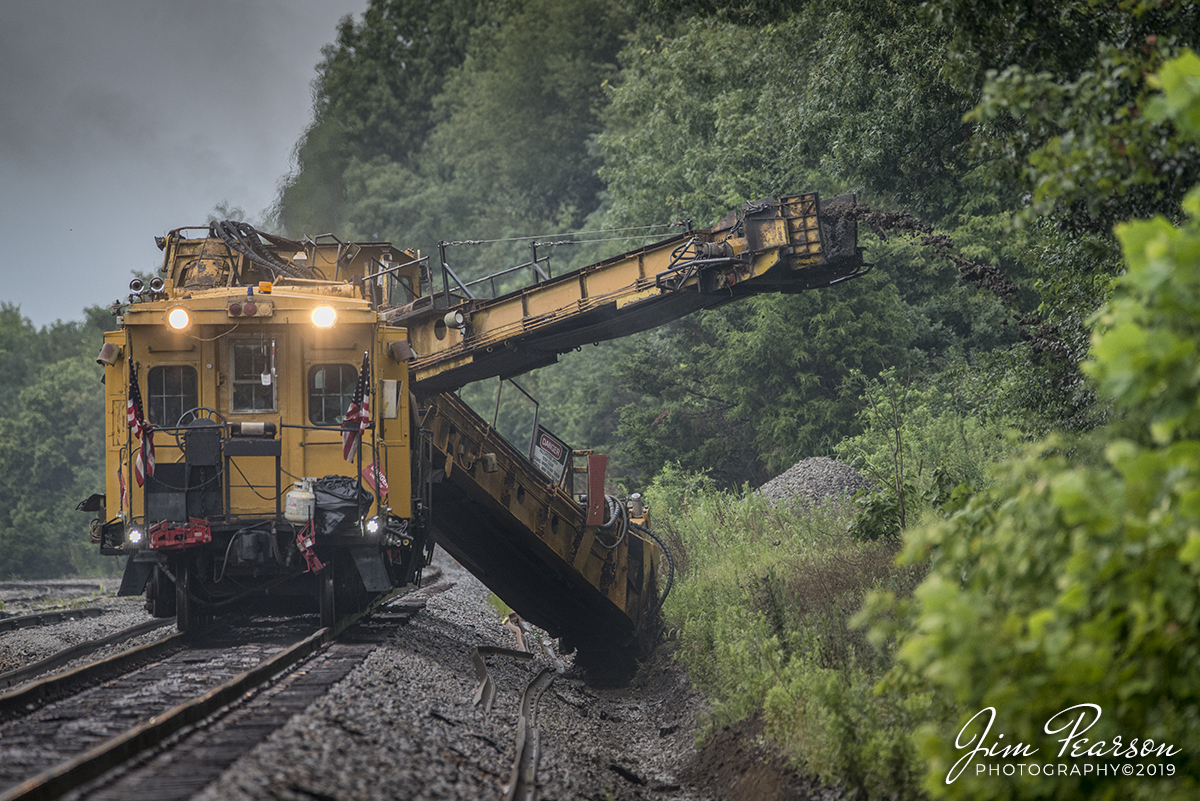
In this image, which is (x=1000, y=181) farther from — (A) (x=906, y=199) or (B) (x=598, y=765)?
(A) (x=906, y=199)

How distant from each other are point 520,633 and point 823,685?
9.22 meters

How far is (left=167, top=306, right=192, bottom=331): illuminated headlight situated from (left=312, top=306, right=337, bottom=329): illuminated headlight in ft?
4.07

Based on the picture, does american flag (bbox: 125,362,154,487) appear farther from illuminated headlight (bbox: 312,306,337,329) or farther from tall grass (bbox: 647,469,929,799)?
tall grass (bbox: 647,469,929,799)

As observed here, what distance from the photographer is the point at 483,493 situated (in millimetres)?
12383

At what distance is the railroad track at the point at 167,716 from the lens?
4969 millimetres

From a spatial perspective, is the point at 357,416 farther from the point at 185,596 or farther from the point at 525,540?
the point at 525,540

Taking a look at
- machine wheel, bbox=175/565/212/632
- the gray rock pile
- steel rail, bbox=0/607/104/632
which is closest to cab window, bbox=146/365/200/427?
machine wheel, bbox=175/565/212/632

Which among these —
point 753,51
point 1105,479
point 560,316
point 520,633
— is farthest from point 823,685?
point 753,51

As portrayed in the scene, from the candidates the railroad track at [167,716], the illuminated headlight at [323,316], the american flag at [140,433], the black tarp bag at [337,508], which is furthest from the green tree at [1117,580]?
the american flag at [140,433]

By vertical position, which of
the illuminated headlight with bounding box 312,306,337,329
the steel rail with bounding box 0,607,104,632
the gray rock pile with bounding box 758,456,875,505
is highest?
the illuminated headlight with bounding box 312,306,337,329

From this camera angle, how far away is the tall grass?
6.32 m
